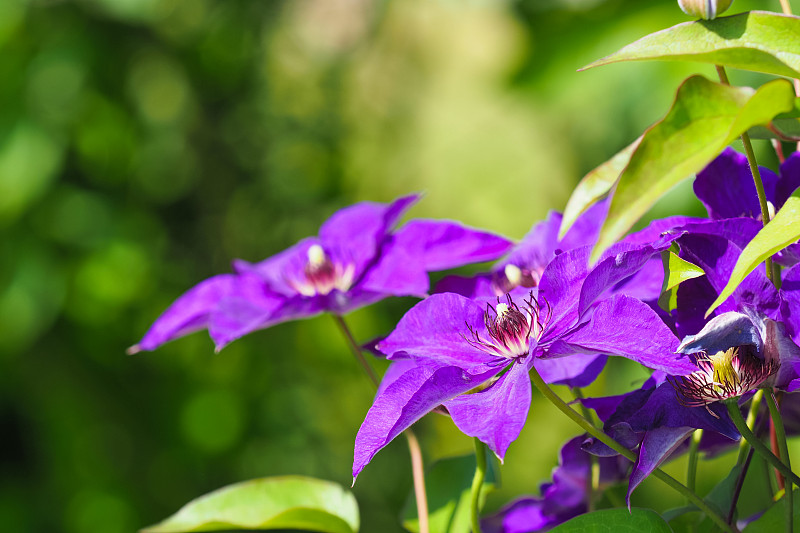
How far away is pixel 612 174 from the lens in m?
0.29

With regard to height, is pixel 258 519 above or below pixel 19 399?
above

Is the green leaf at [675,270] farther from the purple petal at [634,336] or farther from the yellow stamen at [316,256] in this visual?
the yellow stamen at [316,256]

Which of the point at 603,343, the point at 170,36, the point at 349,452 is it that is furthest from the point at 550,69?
the point at 603,343

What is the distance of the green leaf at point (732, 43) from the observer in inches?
11.5

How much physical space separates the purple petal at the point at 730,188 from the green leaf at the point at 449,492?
7.5 inches

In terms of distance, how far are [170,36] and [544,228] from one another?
64.4 inches

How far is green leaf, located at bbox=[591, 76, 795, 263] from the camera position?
258 millimetres

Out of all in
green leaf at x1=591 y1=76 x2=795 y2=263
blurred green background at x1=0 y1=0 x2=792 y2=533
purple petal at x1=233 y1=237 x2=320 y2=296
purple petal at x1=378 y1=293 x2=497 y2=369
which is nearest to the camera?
green leaf at x1=591 y1=76 x2=795 y2=263

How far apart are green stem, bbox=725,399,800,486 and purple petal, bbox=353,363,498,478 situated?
0.09 m

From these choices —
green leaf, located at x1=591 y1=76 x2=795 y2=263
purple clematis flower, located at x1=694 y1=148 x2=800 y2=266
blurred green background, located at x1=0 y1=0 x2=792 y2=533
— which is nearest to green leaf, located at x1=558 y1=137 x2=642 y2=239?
green leaf, located at x1=591 y1=76 x2=795 y2=263

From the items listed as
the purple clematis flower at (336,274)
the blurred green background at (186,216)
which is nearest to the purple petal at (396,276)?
the purple clematis flower at (336,274)

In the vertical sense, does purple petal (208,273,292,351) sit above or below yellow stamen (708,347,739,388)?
above

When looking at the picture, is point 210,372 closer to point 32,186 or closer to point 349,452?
point 349,452

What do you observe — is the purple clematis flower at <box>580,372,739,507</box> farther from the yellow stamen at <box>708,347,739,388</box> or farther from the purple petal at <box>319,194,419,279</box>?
the purple petal at <box>319,194,419,279</box>
